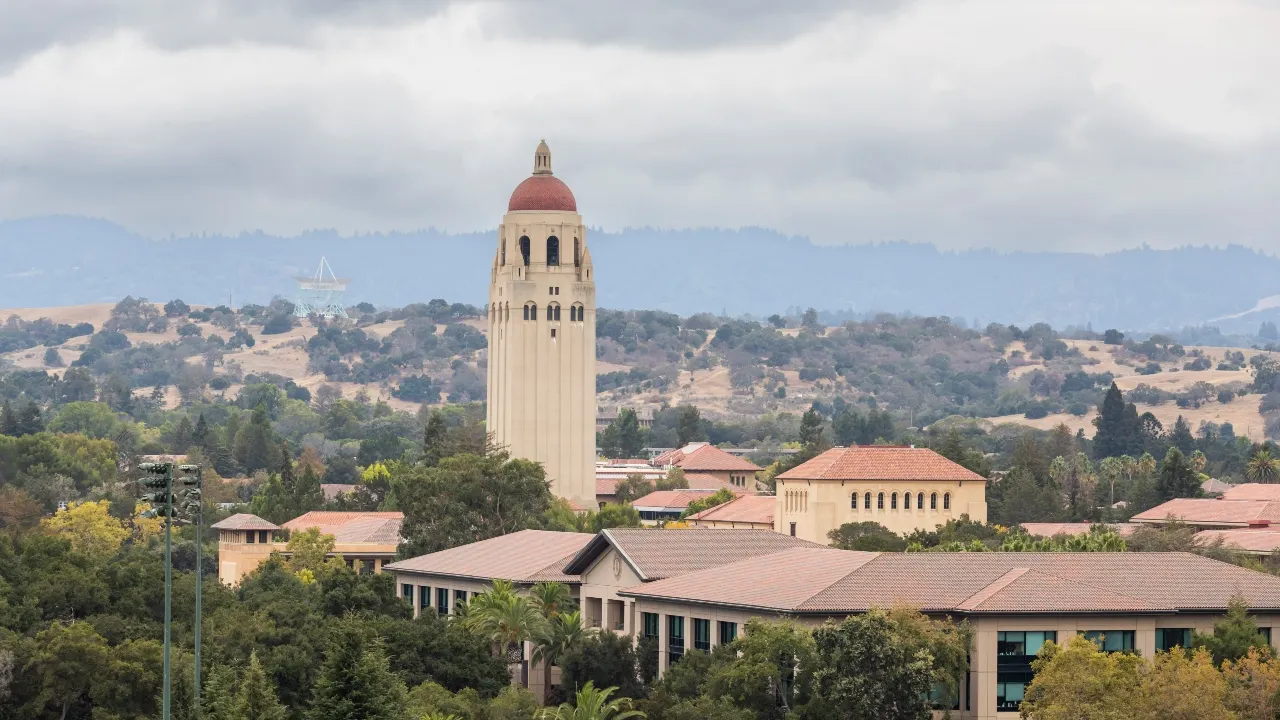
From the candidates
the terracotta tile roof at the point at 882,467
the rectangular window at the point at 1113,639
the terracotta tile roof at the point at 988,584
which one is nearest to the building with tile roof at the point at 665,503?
the terracotta tile roof at the point at 882,467

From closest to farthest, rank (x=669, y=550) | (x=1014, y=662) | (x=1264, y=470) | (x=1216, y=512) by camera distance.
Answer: (x=1014, y=662) → (x=669, y=550) → (x=1216, y=512) → (x=1264, y=470)

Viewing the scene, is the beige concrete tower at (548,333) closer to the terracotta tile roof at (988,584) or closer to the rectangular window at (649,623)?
the rectangular window at (649,623)

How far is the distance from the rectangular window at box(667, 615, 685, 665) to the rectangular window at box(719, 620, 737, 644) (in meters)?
2.46

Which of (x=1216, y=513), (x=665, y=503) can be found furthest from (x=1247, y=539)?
(x=665, y=503)

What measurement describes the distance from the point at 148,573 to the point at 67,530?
5471 centimetres

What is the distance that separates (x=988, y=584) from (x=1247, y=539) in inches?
2169

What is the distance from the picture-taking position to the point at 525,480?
12600 cm

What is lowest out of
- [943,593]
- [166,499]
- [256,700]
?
[256,700]

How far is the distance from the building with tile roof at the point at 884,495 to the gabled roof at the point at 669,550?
3938cm

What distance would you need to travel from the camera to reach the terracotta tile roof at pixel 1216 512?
Result: 142 meters

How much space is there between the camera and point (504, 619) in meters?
85.2

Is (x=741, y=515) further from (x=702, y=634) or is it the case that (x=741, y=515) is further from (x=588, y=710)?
(x=588, y=710)

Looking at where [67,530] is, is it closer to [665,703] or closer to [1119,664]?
[665,703]

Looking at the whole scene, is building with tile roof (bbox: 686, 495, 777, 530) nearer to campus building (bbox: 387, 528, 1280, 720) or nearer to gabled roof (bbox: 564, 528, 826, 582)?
gabled roof (bbox: 564, 528, 826, 582)
